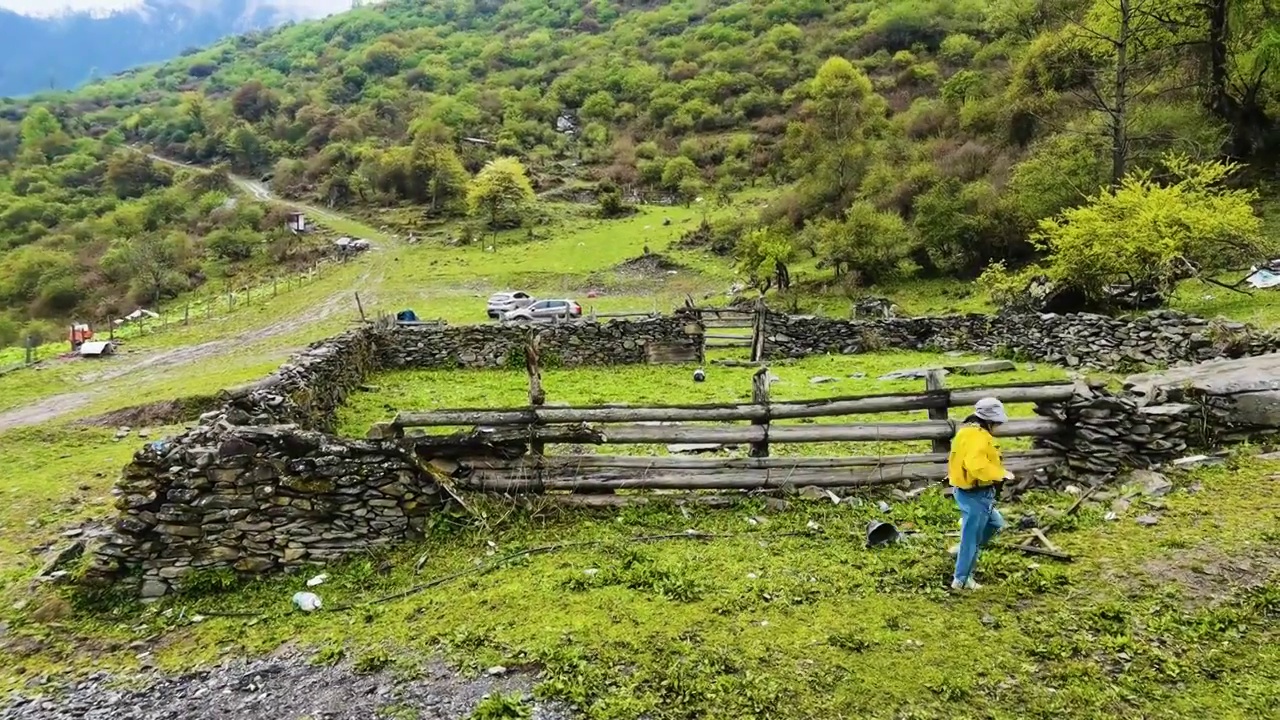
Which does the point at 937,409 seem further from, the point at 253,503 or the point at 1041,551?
the point at 253,503

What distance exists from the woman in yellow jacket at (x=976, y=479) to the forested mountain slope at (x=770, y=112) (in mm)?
14502

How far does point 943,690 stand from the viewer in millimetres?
4852

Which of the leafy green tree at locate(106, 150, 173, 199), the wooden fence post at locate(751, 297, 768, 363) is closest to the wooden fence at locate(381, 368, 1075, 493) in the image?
the wooden fence post at locate(751, 297, 768, 363)

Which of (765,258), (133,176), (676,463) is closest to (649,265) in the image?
(765,258)


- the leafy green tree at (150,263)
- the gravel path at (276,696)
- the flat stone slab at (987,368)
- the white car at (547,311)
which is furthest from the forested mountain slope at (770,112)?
the gravel path at (276,696)

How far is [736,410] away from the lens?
28.0 feet

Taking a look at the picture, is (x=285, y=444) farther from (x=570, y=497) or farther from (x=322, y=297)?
(x=322, y=297)

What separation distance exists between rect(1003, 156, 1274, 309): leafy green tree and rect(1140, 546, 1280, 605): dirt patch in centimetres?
1278

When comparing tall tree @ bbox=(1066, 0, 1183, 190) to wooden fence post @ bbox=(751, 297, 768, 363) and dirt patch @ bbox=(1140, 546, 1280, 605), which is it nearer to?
wooden fence post @ bbox=(751, 297, 768, 363)

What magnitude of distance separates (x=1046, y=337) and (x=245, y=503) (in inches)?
681

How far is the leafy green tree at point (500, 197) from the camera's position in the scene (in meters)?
55.4

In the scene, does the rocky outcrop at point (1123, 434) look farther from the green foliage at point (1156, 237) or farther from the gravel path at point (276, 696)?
the green foliage at point (1156, 237)

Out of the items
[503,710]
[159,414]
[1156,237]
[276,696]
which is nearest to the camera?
[503,710]

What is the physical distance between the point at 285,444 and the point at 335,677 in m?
2.92
